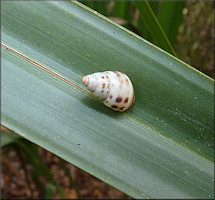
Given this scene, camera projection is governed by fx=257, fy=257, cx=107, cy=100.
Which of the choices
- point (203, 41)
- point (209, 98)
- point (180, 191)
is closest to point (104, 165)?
point (180, 191)

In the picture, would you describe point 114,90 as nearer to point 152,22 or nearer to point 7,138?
point 152,22

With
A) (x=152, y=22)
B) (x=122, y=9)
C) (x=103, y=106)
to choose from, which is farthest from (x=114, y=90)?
(x=122, y=9)

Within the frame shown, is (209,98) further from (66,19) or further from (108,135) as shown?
(66,19)

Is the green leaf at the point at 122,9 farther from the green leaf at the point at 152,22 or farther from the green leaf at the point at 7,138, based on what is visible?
the green leaf at the point at 7,138

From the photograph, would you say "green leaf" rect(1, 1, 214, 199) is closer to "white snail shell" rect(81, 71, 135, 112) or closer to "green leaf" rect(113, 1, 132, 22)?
"white snail shell" rect(81, 71, 135, 112)

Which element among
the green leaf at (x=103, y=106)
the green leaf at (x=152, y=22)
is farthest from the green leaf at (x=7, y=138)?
the green leaf at (x=152, y=22)

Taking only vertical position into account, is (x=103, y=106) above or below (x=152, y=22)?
below
